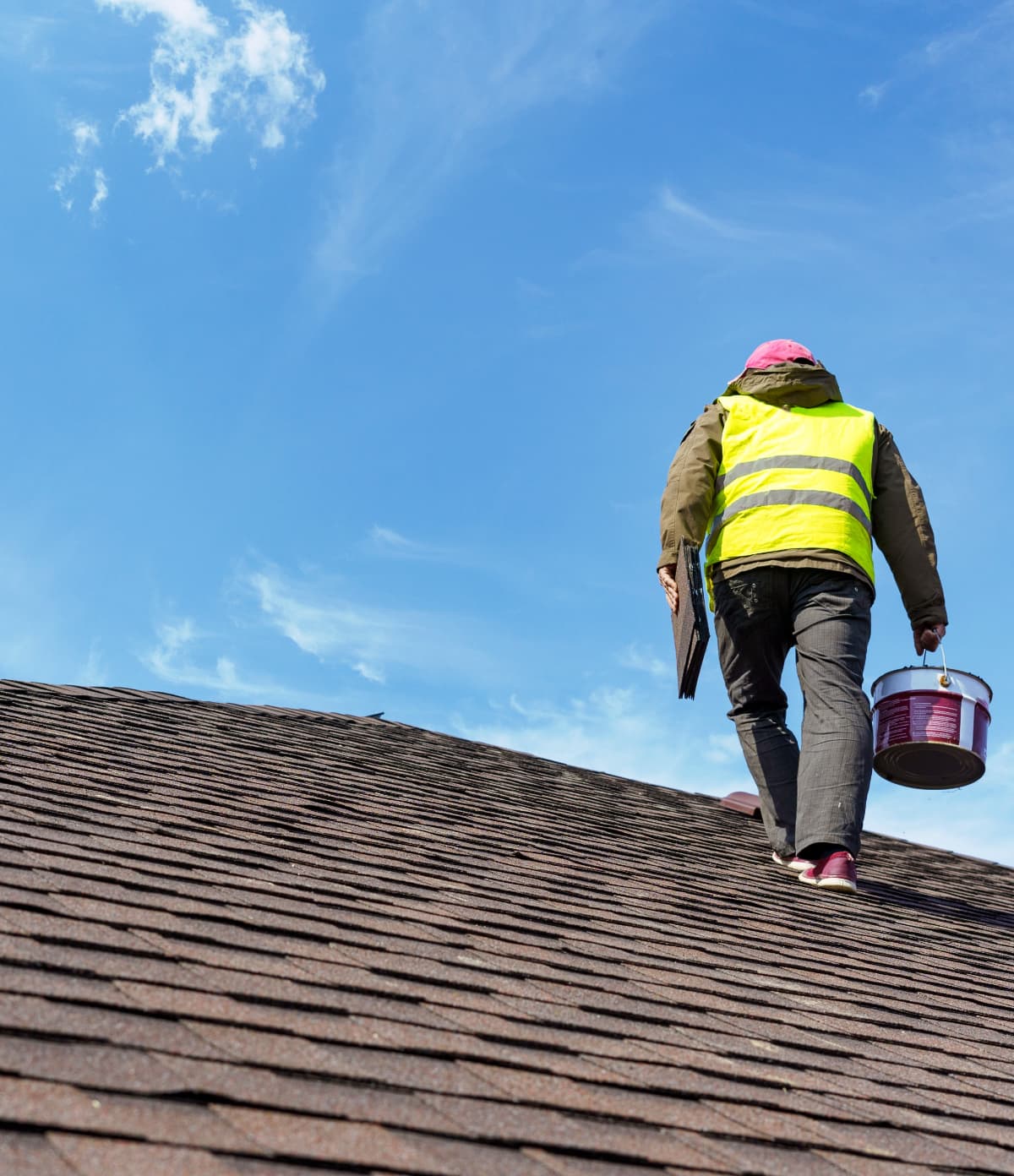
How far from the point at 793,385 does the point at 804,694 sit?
1.19 meters

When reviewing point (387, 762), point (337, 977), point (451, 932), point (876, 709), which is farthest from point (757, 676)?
point (337, 977)

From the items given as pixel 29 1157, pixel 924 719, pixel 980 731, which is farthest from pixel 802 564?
pixel 29 1157

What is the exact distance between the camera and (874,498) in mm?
5043

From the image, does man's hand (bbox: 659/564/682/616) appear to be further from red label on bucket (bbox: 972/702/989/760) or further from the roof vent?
the roof vent

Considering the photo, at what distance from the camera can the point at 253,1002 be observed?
6.73ft

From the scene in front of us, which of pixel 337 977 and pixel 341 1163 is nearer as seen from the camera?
pixel 341 1163

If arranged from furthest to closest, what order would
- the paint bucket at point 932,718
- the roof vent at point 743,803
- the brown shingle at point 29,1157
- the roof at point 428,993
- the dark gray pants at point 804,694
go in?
1. the roof vent at point 743,803
2. the paint bucket at point 932,718
3. the dark gray pants at point 804,694
4. the roof at point 428,993
5. the brown shingle at point 29,1157

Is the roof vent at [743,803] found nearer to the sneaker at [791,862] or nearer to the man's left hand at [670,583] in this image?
the sneaker at [791,862]

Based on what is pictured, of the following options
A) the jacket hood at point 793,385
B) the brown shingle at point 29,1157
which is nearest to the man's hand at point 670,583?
the jacket hood at point 793,385

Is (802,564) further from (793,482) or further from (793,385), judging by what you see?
(793,385)

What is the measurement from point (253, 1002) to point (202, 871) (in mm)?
985

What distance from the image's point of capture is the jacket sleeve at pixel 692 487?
4.81 meters

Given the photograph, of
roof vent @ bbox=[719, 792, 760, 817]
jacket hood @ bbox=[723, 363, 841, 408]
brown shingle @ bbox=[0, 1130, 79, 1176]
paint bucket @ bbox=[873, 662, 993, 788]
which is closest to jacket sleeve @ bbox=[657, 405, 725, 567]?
jacket hood @ bbox=[723, 363, 841, 408]

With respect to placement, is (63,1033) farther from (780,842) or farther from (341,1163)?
(780,842)
